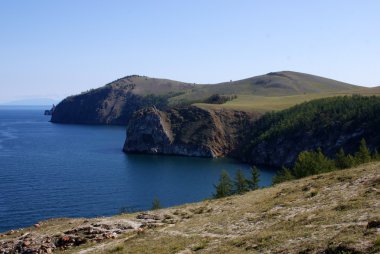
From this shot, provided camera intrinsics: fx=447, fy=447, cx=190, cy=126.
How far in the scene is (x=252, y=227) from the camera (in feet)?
106

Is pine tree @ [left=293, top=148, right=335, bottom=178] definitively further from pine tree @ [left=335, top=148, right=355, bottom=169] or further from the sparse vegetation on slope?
the sparse vegetation on slope

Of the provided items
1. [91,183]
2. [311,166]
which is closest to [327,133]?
[91,183]

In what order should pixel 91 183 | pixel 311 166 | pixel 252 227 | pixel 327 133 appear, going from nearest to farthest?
pixel 252 227 → pixel 311 166 → pixel 91 183 → pixel 327 133

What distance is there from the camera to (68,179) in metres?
138

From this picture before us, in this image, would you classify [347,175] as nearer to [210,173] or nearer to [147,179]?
[147,179]

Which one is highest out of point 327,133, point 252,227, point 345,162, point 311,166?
point 327,133

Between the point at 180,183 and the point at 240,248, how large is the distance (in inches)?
4443

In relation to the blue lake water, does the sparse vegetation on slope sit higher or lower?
higher

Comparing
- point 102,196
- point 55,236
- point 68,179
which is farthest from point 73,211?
point 55,236

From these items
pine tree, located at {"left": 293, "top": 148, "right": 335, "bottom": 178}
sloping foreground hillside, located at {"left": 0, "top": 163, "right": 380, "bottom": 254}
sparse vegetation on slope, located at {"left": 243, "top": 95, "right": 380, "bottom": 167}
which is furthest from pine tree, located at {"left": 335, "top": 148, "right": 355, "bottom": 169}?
sparse vegetation on slope, located at {"left": 243, "top": 95, "right": 380, "bottom": 167}

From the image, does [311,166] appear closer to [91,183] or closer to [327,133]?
[91,183]

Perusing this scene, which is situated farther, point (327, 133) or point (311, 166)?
point (327, 133)

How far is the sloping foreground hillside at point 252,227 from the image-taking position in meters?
25.1

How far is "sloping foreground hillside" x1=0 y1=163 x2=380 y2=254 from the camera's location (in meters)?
25.1
